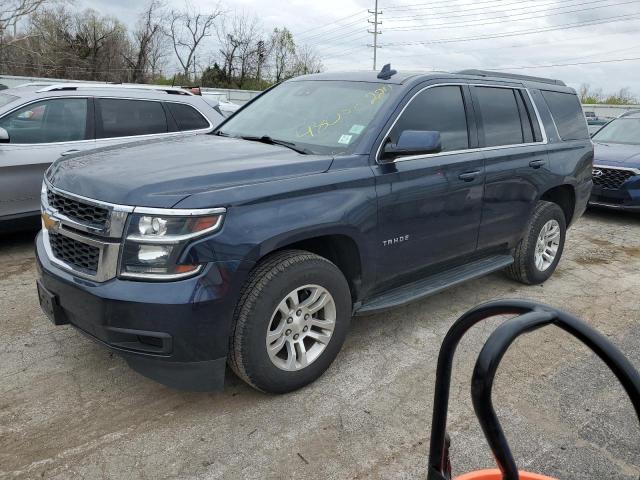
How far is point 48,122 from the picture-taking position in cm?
566

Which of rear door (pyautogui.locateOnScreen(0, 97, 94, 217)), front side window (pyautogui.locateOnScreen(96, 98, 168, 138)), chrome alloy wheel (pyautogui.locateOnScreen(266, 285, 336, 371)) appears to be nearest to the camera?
chrome alloy wheel (pyautogui.locateOnScreen(266, 285, 336, 371))

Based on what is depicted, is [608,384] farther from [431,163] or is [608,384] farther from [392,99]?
[392,99]

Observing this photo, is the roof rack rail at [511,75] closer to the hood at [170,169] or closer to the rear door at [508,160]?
the rear door at [508,160]

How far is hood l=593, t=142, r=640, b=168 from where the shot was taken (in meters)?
8.25

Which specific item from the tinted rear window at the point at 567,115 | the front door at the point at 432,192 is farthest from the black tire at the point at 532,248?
the front door at the point at 432,192

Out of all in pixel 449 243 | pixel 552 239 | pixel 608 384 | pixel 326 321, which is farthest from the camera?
pixel 552 239

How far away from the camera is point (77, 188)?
2.91 m

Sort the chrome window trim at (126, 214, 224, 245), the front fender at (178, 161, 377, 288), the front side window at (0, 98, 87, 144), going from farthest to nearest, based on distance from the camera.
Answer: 1. the front side window at (0, 98, 87, 144)
2. the front fender at (178, 161, 377, 288)
3. the chrome window trim at (126, 214, 224, 245)

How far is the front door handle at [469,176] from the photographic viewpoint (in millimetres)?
3995

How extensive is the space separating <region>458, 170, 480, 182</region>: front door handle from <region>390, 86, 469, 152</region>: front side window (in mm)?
210

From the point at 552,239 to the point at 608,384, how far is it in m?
2.08

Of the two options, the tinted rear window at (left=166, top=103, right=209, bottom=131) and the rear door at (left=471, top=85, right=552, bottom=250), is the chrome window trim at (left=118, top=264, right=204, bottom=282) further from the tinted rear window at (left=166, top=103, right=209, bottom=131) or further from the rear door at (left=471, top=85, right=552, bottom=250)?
the tinted rear window at (left=166, top=103, right=209, bottom=131)

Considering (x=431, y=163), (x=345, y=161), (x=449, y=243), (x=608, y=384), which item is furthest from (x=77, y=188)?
(x=608, y=384)

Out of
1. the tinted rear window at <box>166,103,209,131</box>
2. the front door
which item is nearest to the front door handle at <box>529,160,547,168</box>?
the front door
